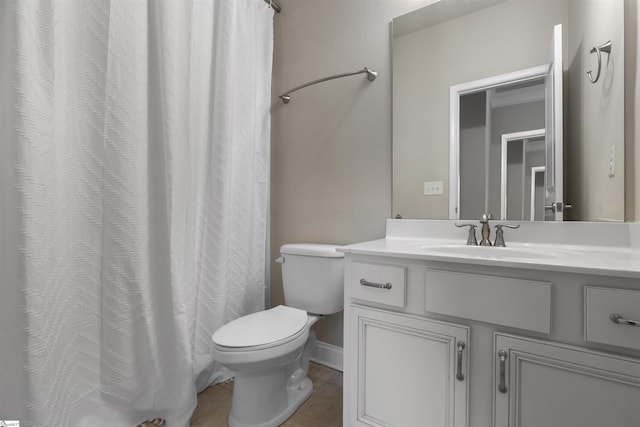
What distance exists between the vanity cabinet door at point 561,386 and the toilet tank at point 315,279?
31.0 inches

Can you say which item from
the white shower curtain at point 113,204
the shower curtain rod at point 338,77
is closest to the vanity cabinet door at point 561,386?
the white shower curtain at point 113,204

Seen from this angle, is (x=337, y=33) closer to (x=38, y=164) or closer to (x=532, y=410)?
(x=38, y=164)

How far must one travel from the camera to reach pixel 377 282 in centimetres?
104

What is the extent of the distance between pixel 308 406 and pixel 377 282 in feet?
2.72

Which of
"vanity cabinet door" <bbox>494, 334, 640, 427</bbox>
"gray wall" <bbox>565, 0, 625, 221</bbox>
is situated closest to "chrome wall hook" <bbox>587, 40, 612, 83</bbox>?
"gray wall" <bbox>565, 0, 625, 221</bbox>

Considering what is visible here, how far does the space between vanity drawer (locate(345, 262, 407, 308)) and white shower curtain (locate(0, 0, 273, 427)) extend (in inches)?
30.0

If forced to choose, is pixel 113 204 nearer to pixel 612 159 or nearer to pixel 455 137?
pixel 455 137

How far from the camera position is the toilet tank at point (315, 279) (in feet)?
4.95

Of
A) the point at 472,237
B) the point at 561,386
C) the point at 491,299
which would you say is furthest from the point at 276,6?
the point at 561,386

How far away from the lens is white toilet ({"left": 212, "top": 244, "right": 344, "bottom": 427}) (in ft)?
3.89

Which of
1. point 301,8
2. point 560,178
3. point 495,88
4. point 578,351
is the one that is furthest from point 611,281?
point 301,8

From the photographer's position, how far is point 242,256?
173cm

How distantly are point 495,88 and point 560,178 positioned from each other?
0.46 meters

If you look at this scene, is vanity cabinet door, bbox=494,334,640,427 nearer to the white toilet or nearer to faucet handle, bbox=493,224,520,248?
faucet handle, bbox=493,224,520,248
